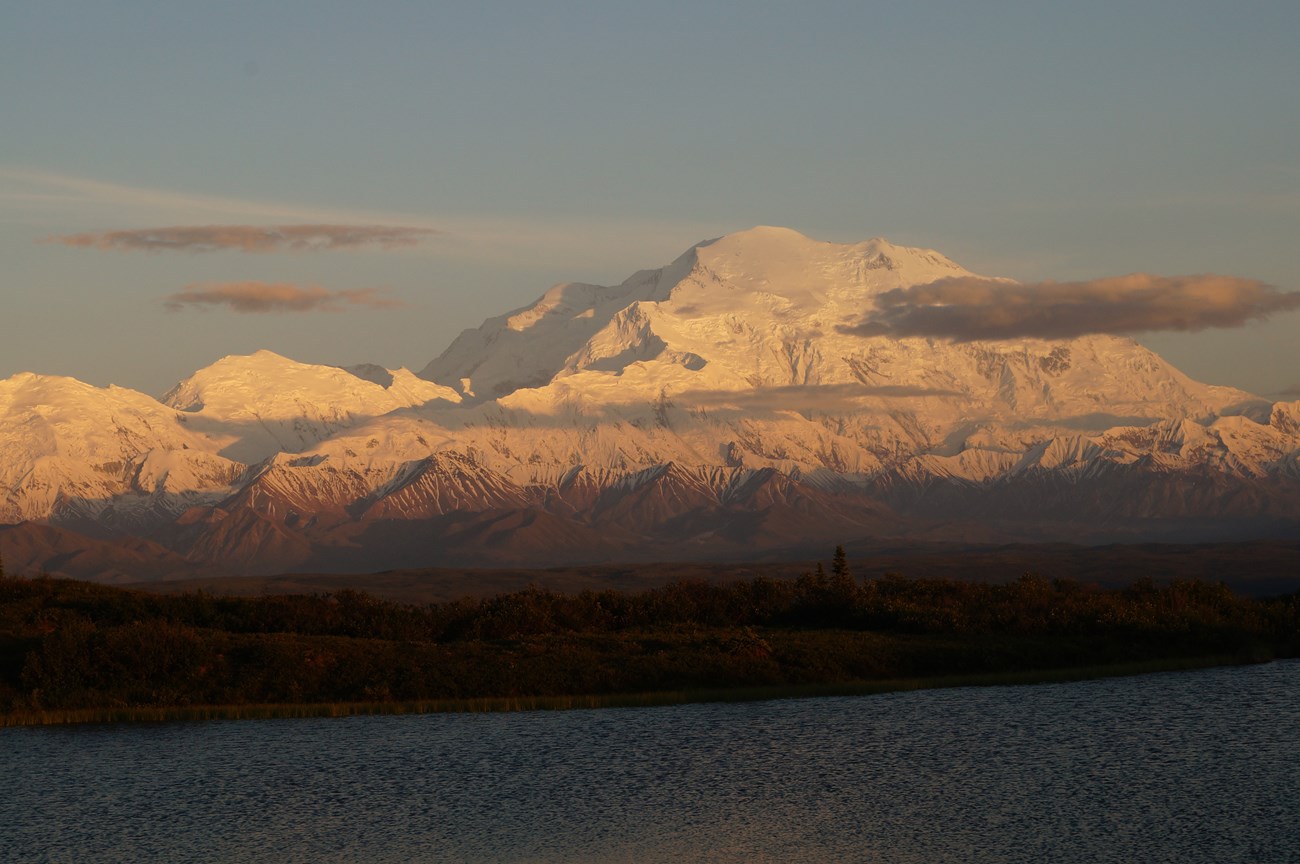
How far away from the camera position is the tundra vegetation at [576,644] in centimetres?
10319

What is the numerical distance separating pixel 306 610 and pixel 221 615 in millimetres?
6570

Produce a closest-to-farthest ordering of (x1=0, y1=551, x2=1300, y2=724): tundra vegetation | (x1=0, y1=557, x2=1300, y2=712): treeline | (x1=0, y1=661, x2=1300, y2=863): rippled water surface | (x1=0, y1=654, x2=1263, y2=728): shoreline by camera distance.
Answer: (x1=0, y1=661, x2=1300, y2=863): rippled water surface
(x1=0, y1=654, x2=1263, y2=728): shoreline
(x1=0, y1=551, x2=1300, y2=724): tundra vegetation
(x1=0, y1=557, x2=1300, y2=712): treeline

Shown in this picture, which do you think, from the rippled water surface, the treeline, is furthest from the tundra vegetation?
the rippled water surface

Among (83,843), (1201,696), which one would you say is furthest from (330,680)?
(1201,696)

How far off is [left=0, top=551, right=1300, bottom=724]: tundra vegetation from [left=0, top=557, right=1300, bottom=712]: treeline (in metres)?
0.18

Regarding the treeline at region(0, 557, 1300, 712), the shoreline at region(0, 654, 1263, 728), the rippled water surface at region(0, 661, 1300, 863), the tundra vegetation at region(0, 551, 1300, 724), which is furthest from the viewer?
the treeline at region(0, 557, 1300, 712)

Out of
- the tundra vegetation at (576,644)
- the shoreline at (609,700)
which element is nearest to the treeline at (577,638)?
the tundra vegetation at (576,644)

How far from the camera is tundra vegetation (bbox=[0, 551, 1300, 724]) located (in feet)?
339

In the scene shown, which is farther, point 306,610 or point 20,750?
point 306,610

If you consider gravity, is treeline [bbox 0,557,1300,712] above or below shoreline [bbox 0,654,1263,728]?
above

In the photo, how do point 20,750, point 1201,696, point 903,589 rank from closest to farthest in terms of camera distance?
1. point 20,750
2. point 1201,696
3. point 903,589

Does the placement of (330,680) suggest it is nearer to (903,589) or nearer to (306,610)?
(306,610)

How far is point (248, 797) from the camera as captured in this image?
7669 centimetres

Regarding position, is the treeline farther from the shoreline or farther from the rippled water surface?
the rippled water surface
